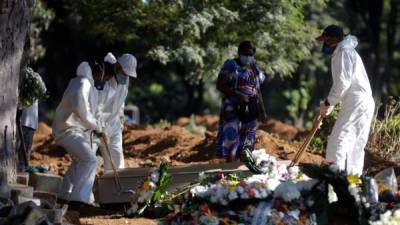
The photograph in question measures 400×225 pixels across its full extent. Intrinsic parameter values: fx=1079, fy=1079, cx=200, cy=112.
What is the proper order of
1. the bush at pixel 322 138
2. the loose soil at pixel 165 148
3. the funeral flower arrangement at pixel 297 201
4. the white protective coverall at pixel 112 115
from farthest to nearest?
the loose soil at pixel 165 148 < the bush at pixel 322 138 < the white protective coverall at pixel 112 115 < the funeral flower arrangement at pixel 297 201

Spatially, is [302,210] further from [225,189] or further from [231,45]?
[231,45]

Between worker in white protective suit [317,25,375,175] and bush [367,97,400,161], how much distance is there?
299 cm

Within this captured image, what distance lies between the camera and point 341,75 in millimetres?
11406

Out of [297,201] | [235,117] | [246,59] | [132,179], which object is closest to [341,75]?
[246,59]

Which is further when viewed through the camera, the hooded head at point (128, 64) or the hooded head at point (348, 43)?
the hooded head at point (128, 64)

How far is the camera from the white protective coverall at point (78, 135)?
11.7 metres

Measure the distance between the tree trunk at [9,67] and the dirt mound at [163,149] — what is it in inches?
151

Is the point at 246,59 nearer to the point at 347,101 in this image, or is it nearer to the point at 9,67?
the point at 347,101

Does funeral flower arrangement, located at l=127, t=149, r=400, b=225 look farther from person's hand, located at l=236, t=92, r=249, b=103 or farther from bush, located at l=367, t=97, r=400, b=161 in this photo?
bush, located at l=367, t=97, r=400, b=161

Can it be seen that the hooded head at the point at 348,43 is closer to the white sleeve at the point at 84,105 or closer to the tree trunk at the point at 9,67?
the white sleeve at the point at 84,105

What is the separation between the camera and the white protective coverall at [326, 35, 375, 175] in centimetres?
1144

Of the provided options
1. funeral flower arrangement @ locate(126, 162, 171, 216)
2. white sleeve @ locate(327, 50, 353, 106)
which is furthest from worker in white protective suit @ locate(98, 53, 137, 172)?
white sleeve @ locate(327, 50, 353, 106)

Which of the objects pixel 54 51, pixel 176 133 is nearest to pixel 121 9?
pixel 176 133

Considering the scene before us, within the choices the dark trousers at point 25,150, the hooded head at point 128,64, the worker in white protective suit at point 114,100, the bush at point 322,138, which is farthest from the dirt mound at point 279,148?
the dark trousers at point 25,150
